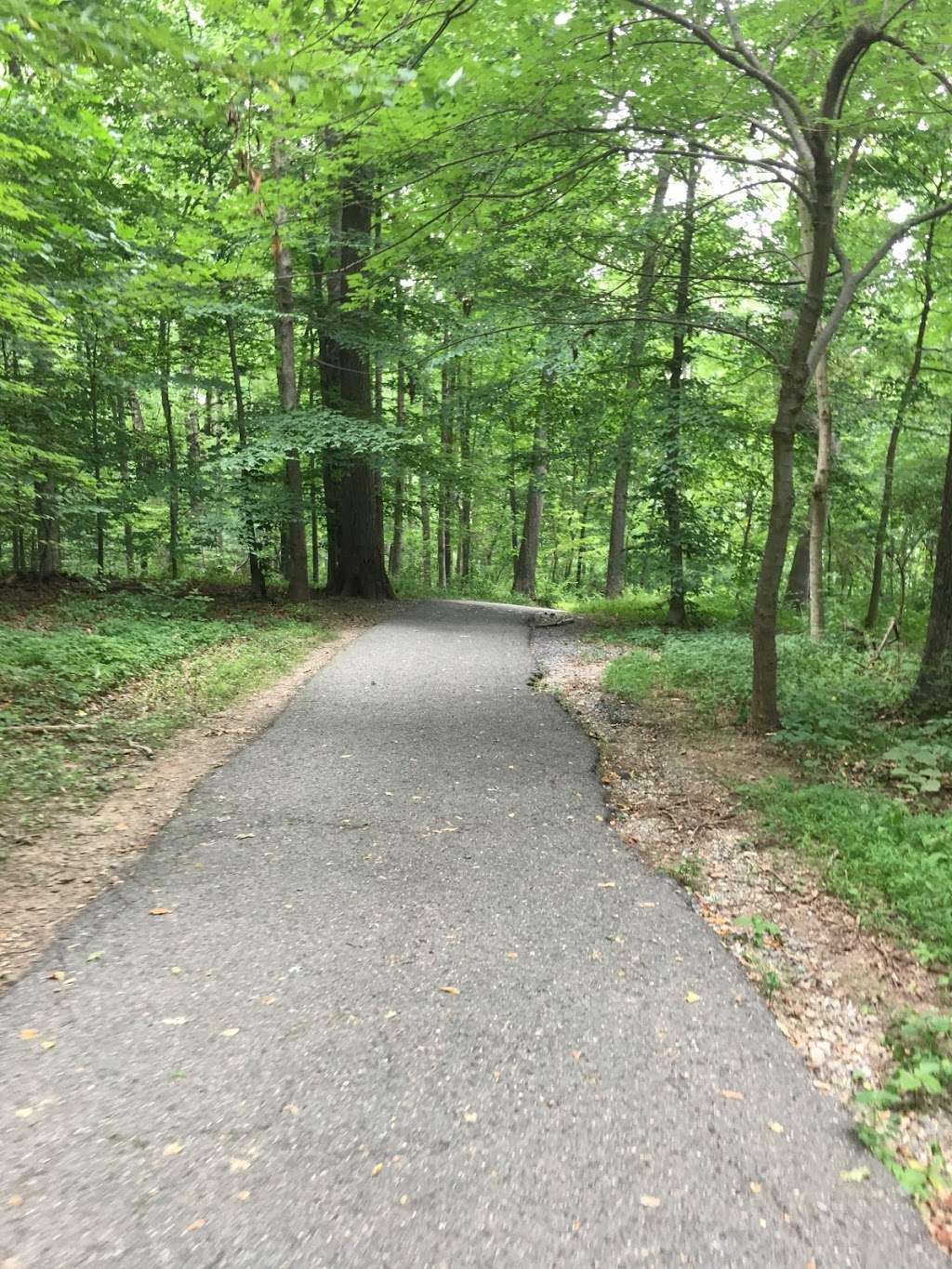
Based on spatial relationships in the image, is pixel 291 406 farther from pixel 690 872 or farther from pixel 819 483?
pixel 690 872

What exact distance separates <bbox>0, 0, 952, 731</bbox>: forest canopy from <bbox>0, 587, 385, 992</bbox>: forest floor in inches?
102

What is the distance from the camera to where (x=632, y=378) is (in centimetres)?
1255

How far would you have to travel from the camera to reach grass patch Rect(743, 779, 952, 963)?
368 cm

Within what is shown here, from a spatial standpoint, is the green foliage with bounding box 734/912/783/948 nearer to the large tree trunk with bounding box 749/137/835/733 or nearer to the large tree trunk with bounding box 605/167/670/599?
the large tree trunk with bounding box 749/137/835/733

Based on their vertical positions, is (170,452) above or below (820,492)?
above

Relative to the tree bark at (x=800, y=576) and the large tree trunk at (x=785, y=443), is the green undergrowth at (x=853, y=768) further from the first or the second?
the tree bark at (x=800, y=576)

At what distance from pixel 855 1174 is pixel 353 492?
14.7m

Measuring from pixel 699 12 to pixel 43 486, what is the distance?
1089cm

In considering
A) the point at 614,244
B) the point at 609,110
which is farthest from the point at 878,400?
the point at 609,110

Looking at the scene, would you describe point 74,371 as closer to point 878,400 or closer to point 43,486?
point 43,486

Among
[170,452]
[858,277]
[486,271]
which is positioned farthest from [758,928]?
[170,452]

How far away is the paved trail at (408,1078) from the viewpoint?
205 centimetres

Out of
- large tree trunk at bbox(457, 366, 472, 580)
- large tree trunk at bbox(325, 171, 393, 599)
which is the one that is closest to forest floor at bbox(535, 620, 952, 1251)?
large tree trunk at bbox(457, 366, 472, 580)

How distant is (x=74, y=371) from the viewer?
38.9ft
